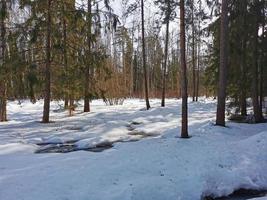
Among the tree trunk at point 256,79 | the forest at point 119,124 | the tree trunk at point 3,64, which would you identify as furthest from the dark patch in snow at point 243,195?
the tree trunk at point 3,64

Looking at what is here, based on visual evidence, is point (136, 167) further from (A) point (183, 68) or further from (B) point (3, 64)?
(B) point (3, 64)

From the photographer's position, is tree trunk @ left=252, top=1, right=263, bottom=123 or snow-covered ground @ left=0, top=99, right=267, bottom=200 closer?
snow-covered ground @ left=0, top=99, right=267, bottom=200

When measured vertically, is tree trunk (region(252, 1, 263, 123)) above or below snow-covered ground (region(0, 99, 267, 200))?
above

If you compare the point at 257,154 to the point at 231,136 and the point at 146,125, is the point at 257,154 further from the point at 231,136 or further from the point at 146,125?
the point at 146,125

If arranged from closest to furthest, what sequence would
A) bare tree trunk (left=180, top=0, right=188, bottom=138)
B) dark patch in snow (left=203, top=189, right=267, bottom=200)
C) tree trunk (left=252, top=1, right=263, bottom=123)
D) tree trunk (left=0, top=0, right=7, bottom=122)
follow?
dark patch in snow (left=203, top=189, right=267, bottom=200), bare tree trunk (left=180, top=0, right=188, bottom=138), tree trunk (left=0, top=0, right=7, bottom=122), tree trunk (left=252, top=1, right=263, bottom=123)

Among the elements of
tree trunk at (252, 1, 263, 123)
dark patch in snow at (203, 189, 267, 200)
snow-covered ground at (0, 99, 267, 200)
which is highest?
tree trunk at (252, 1, 263, 123)

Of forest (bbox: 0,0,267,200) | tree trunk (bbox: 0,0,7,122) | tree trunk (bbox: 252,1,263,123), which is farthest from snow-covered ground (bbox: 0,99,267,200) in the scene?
tree trunk (bbox: 0,0,7,122)

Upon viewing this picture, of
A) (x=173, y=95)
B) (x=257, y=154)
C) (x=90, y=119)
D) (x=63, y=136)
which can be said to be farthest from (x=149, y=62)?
(x=257, y=154)

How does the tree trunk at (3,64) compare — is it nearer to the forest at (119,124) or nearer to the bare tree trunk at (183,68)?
the forest at (119,124)

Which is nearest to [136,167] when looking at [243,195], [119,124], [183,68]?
[243,195]

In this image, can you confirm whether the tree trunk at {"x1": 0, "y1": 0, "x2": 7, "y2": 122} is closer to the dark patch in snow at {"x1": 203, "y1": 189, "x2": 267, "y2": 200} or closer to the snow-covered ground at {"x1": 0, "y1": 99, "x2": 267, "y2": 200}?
the snow-covered ground at {"x1": 0, "y1": 99, "x2": 267, "y2": 200}

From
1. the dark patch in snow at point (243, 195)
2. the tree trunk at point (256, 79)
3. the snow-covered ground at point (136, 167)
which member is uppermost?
the tree trunk at point (256, 79)

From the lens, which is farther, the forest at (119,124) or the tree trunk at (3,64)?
the tree trunk at (3,64)

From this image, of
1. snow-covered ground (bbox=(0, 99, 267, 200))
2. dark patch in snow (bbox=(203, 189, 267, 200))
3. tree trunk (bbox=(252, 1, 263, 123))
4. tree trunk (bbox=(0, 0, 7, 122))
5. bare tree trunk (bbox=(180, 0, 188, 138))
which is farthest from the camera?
tree trunk (bbox=(252, 1, 263, 123))
